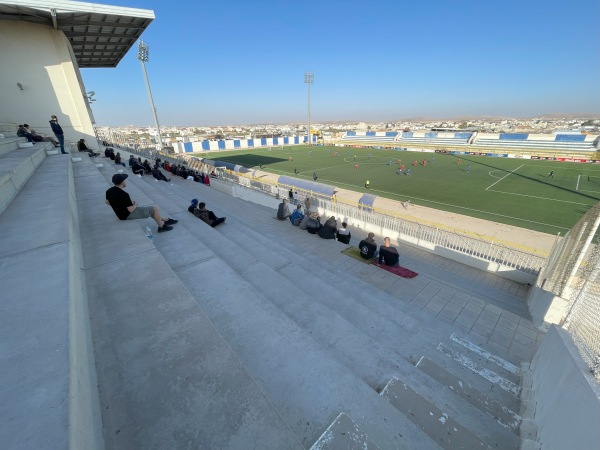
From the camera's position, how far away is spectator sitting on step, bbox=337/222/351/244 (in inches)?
425

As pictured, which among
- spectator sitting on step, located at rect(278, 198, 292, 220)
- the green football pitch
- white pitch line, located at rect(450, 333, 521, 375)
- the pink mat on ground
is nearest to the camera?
white pitch line, located at rect(450, 333, 521, 375)

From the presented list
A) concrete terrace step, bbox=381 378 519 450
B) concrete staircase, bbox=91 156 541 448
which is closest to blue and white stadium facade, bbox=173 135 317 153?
concrete staircase, bbox=91 156 541 448

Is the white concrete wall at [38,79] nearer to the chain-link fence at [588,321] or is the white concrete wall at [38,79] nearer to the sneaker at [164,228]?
the sneaker at [164,228]

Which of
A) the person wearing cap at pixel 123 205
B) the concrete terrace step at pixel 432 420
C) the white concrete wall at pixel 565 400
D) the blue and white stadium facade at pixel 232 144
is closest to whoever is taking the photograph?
the white concrete wall at pixel 565 400

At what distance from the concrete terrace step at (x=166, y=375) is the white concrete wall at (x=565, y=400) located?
2465 mm

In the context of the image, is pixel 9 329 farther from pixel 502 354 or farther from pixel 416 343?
pixel 502 354

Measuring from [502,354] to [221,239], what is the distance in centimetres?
666

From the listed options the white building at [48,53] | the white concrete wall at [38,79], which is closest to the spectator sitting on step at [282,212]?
the white building at [48,53]

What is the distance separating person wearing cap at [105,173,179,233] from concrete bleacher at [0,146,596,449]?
0.31m

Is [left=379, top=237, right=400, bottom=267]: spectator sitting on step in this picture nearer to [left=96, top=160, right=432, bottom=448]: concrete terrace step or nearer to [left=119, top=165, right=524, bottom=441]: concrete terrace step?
[left=119, top=165, right=524, bottom=441]: concrete terrace step

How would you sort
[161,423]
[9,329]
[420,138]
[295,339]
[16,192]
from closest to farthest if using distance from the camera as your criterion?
[161,423] → [9,329] → [295,339] → [16,192] → [420,138]

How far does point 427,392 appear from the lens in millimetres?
3201

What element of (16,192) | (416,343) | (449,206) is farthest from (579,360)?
(449,206)

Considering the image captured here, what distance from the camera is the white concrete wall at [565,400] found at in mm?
2117
